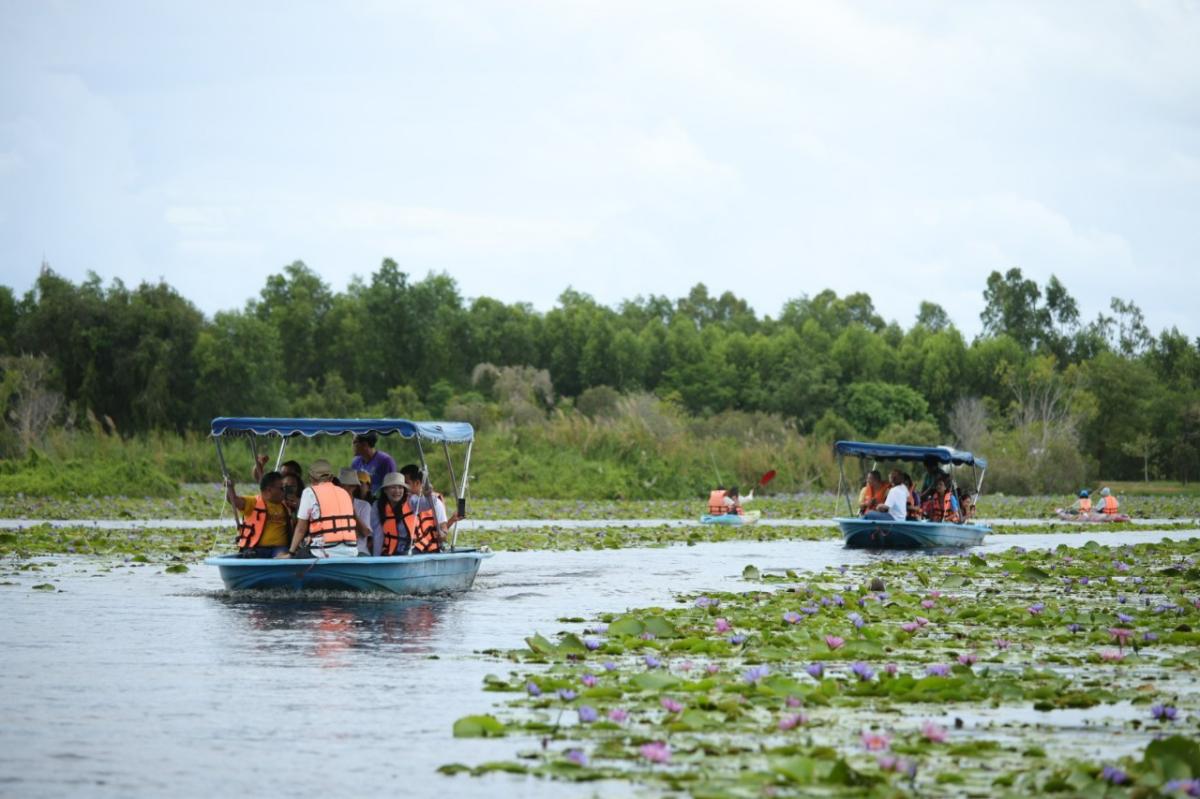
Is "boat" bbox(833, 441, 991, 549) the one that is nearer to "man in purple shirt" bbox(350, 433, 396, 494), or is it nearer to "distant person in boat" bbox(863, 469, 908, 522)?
"distant person in boat" bbox(863, 469, 908, 522)

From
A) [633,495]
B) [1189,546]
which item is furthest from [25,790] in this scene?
[633,495]

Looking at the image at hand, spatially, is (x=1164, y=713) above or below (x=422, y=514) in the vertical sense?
below

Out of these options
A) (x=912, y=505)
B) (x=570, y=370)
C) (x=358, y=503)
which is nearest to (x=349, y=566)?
(x=358, y=503)

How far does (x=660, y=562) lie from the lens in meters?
25.9

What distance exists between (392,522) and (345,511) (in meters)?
0.96

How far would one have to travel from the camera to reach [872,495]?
3138 cm

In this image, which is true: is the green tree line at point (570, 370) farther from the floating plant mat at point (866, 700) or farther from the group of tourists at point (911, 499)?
the floating plant mat at point (866, 700)

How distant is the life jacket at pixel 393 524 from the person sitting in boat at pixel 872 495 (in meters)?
13.4

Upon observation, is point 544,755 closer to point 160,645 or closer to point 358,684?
point 358,684

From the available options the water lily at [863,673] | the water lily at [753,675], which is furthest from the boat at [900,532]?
the water lily at [863,673]

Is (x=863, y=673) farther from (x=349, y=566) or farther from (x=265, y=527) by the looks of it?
(x=265, y=527)

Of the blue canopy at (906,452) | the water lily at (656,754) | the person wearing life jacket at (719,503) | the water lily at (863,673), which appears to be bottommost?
the water lily at (656,754)

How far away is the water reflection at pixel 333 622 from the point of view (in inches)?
569

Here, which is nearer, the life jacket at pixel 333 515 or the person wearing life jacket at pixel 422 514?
the life jacket at pixel 333 515
